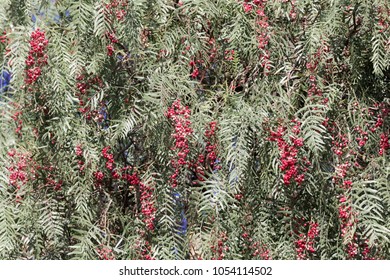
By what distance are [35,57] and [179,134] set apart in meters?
0.60

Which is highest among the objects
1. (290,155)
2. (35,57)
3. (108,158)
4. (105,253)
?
(35,57)

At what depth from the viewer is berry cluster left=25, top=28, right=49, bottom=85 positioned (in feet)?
11.4

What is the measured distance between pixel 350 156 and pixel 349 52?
448 mm

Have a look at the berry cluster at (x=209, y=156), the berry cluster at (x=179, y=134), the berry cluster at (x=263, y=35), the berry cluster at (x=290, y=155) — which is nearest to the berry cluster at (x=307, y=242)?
the berry cluster at (x=290, y=155)

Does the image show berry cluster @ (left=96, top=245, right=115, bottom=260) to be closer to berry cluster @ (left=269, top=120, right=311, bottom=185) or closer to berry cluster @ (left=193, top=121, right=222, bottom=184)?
berry cluster @ (left=193, top=121, right=222, bottom=184)

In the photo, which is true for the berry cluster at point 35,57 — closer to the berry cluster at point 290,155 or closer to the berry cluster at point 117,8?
the berry cluster at point 117,8

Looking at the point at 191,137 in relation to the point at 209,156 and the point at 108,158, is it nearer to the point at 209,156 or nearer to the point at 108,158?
the point at 209,156

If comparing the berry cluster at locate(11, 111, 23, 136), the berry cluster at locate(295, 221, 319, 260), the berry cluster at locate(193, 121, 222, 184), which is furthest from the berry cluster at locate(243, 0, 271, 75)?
the berry cluster at locate(11, 111, 23, 136)

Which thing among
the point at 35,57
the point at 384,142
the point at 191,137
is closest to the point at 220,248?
the point at 191,137

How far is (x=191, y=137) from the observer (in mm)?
3512

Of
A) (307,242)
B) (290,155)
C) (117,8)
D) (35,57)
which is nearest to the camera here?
(290,155)

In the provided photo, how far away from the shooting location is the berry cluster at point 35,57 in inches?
137

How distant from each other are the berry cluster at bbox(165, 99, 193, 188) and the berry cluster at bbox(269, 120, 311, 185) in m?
0.31

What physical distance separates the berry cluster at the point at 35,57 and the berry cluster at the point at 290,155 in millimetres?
869
